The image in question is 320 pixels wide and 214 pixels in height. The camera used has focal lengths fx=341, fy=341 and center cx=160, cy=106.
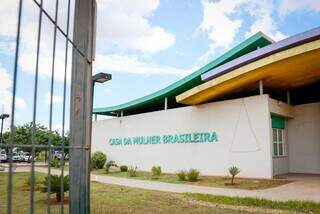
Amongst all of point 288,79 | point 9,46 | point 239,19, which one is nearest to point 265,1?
point 239,19

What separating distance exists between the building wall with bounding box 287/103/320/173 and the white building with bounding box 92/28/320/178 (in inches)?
2.0

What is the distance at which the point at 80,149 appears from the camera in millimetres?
3680

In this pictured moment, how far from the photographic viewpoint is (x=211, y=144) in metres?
18.5

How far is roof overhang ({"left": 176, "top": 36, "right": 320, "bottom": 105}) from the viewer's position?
14.0 metres

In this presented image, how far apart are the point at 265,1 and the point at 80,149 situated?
1106 centimetres

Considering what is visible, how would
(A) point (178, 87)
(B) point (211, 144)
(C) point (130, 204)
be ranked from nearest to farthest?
1. (C) point (130, 204)
2. (B) point (211, 144)
3. (A) point (178, 87)

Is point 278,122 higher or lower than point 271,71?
lower

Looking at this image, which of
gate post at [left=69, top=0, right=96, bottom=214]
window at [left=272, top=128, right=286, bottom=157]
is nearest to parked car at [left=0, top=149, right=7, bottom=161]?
gate post at [left=69, top=0, right=96, bottom=214]

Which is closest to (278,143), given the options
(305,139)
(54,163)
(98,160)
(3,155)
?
(305,139)

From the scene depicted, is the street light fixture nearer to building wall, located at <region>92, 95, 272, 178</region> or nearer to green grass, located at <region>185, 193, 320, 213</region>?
green grass, located at <region>185, 193, 320, 213</region>

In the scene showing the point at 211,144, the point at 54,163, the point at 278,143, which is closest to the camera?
the point at 54,163

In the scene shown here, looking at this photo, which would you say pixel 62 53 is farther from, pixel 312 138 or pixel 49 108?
pixel 312 138

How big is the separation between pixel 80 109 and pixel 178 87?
56.6 ft

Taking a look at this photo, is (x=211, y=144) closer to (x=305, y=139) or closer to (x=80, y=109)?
(x=305, y=139)
